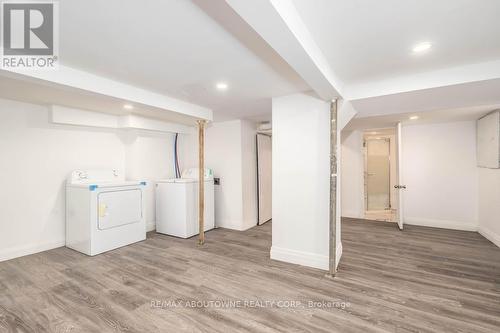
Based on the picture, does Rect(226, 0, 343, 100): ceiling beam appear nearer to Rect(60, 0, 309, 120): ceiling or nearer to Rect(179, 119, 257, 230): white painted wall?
Rect(60, 0, 309, 120): ceiling

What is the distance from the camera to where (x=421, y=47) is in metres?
1.87

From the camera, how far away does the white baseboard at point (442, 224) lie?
449 cm

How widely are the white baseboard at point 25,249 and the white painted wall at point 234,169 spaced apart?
2.72 m

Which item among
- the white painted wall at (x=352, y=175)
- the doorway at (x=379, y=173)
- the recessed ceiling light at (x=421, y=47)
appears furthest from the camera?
the doorway at (x=379, y=173)

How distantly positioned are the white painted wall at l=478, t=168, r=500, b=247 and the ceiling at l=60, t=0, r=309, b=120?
3.80 meters

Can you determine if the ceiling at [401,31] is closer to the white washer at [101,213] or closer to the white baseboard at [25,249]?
the white washer at [101,213]

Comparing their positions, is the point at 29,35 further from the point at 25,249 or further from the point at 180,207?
the point at 25,249

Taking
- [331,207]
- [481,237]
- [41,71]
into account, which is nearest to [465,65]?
[331,207]

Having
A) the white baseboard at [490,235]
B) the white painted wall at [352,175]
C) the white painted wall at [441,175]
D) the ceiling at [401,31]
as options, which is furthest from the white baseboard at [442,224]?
the ceiling at [401,31]

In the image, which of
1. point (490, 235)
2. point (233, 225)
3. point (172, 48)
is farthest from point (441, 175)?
point (172, 48)

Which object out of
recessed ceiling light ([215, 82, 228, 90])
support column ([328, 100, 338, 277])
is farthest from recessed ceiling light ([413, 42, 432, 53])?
recessed ceiling light ([215, 82, 228, 90])

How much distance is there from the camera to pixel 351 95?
2756mm

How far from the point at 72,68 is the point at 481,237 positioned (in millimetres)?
6556

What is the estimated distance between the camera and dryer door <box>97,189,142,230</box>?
11.2 ft
